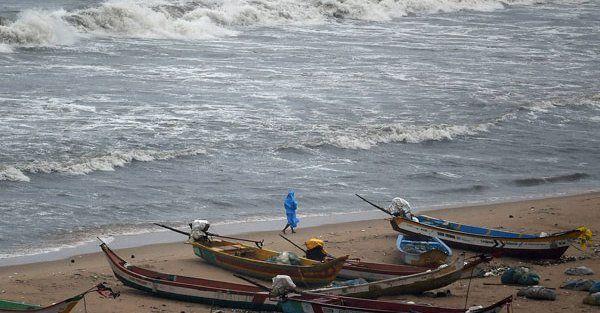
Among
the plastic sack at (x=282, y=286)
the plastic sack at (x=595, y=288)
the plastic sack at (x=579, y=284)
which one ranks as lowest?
the plastic sack at (x=579, y=284)

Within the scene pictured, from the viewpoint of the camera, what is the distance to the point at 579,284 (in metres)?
14.0

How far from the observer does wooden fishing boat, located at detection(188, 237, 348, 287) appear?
46.2 feet

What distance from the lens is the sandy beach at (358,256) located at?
44.4ft

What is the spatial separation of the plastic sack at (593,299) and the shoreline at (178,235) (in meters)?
6.15

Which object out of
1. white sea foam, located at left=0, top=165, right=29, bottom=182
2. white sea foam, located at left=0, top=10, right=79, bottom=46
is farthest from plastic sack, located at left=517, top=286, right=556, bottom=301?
white sea foam, located at left=0, top=10, right=79, bottom=46

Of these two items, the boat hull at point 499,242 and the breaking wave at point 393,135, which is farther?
the breaking wave at point 393,135

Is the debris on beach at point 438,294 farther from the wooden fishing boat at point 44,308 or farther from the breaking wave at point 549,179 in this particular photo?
the breaking wave at point 549,179

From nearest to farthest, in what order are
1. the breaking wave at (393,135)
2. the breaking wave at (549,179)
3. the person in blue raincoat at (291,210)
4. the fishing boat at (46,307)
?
the fishing boat at (46,307), the person in blue raincoat at (291,210), the breaking wave at (549,179), the breaking wave at (393,135)

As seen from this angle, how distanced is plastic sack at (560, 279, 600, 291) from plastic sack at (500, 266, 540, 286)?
0.42m

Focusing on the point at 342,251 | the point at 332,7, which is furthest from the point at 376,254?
the point at 332,7

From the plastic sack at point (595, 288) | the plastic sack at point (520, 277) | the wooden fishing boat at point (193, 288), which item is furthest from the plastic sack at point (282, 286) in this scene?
the plastic sack at point (595, 288)

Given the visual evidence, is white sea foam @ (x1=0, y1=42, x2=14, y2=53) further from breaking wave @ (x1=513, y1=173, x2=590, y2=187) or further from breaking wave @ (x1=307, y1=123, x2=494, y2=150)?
breaking wave @ (x1=513, y1=173, x2=590, y2=187)

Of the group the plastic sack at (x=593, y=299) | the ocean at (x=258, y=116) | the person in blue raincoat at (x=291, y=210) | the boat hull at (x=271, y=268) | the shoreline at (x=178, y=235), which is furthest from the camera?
the ocean at (x=258, y=116)

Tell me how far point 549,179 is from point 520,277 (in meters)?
8.40
